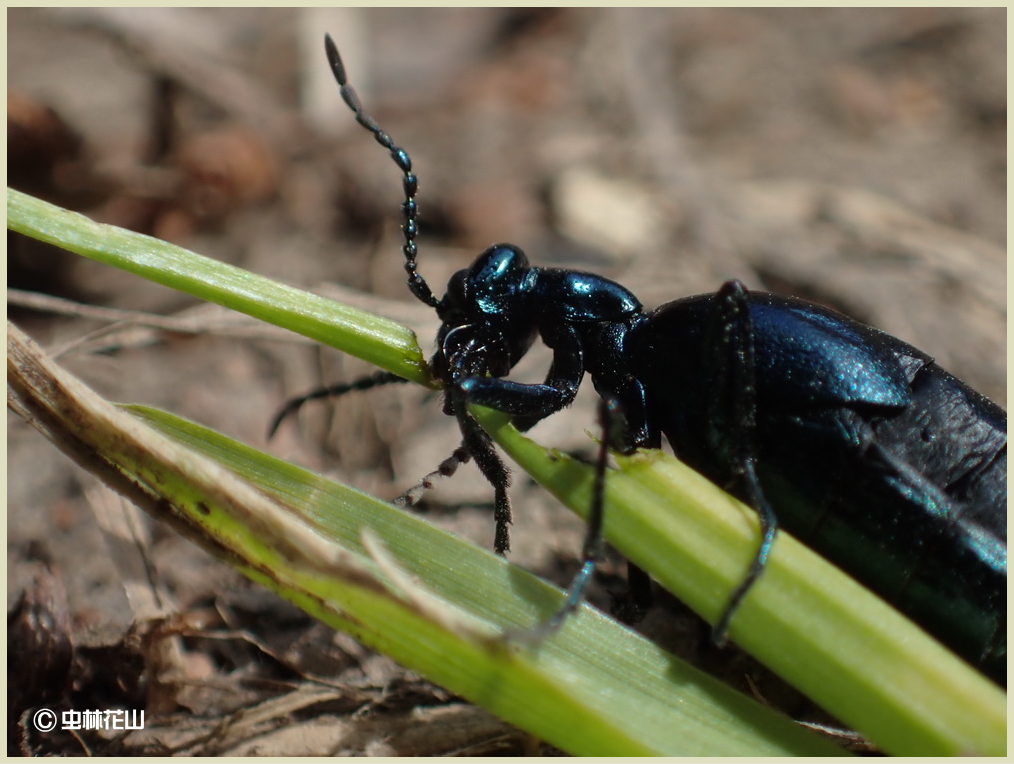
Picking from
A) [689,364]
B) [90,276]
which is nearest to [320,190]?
[90,276]

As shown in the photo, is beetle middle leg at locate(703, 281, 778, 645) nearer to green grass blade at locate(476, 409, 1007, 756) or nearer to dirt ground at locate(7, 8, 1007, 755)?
green grass blade at locate(476, 409, 1007, 756)

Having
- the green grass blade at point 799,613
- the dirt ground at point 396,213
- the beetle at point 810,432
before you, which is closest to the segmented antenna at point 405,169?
the beetle at point 810,432

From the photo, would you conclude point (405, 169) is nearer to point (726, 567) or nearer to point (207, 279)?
point (207, 279)

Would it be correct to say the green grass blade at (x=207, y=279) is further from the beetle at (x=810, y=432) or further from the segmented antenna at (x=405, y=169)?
the segmented antenna at (x=405, y=169)

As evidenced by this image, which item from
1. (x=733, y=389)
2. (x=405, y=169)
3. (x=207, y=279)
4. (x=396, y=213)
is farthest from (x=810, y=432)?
(x=396, y=213)

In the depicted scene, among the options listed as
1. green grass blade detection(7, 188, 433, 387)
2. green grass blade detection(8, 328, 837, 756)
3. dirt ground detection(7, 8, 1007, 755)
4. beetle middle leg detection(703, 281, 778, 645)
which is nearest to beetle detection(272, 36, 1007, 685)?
beetle middle leg detection(703, 281, 778, 645)
